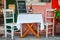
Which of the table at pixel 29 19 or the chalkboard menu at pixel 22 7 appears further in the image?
the chalkboard menu at pixel 22 7

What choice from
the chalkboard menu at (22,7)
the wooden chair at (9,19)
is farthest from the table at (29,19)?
the chalkboard menu at (22,7)

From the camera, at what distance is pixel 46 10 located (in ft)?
22.1

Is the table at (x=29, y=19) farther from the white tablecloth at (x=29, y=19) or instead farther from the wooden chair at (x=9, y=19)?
the wooden chair at (x=9, y=19)

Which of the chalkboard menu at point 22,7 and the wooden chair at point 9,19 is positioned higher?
the chalkboard menu at point 22,7

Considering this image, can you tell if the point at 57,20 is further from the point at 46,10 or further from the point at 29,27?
the point at 29,27

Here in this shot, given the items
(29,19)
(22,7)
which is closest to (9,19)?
(22,7)

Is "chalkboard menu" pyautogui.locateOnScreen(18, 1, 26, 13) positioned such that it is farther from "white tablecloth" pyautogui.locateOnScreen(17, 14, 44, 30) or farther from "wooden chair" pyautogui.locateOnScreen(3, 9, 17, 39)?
"white tablecloth" pyautogui.locateOnScreen(17, 14, 44, 30)

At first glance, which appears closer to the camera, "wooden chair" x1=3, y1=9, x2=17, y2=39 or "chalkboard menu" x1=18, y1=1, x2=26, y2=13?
"wooden chair" x1=3, y1=9, x2=17, y2=39

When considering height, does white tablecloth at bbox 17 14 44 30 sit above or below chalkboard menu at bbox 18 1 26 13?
below

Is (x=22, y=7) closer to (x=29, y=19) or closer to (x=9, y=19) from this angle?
(x=9, y=19)

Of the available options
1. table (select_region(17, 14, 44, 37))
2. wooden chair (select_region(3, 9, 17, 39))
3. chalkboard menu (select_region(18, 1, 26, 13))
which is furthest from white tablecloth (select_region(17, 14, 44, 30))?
chalkboard menu (select_region(18, 1, 26, 13))

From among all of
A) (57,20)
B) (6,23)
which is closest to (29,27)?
(6,23)

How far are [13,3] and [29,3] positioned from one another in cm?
63

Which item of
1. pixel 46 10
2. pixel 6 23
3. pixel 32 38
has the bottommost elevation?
pixel 32 38
